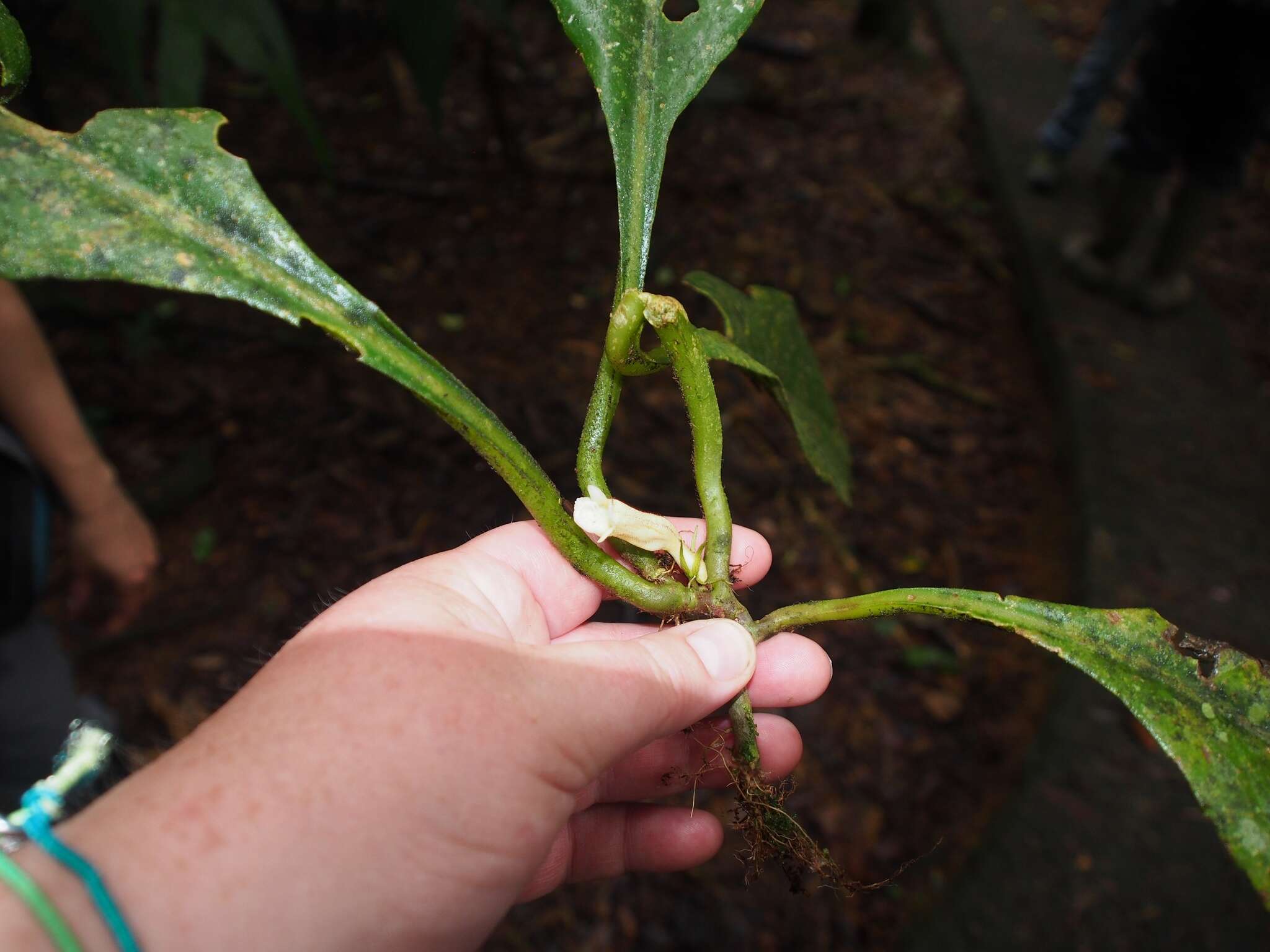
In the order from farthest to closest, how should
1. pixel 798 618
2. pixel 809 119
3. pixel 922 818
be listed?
pixel 809 119, pixel 922 818, pixel 798 618

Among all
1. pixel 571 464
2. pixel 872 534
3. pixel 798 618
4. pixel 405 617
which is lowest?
pixel 872 534

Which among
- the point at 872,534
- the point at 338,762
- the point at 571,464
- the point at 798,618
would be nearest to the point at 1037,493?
the point at 872,534

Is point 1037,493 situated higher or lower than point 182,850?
lower

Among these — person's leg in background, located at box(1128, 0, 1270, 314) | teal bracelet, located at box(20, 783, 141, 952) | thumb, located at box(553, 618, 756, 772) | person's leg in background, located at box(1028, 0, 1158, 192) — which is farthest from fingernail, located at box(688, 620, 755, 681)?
person's leg in background, located at box(1028, 0, 1158, 192)

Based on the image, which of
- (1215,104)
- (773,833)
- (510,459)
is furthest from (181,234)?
(1215,104)

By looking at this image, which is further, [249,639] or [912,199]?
[912,199]

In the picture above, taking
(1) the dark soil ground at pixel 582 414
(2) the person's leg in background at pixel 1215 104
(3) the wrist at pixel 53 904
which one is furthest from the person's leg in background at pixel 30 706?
(2) the person's leg in background at pixel 1215 104

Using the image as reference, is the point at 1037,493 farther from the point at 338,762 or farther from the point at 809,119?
the point at 338,762

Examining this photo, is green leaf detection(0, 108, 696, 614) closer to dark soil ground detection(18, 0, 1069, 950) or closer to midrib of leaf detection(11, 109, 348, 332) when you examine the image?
midrib of leaf detection(11, 109, 348, 332)
